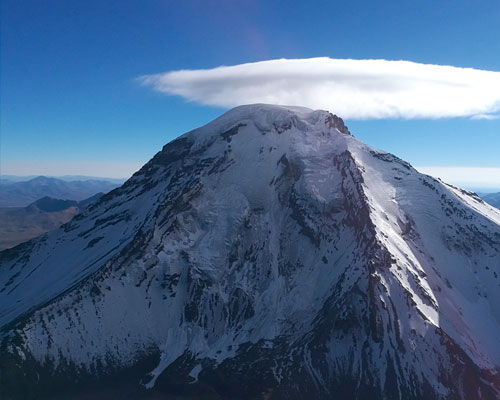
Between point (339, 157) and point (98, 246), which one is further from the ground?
point (339, 157)

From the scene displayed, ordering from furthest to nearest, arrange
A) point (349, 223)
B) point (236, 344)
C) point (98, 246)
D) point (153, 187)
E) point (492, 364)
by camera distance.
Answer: point (153, 187), point (98, 246), point (349, 223), point (236, 344), point (492, 364)

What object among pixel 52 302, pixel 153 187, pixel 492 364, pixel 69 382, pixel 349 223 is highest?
pixel 153 187

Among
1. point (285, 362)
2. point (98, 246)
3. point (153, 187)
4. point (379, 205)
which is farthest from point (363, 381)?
point (153, 187)

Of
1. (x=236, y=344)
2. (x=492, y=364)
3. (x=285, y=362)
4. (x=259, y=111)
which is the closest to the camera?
(x=492, y=364)

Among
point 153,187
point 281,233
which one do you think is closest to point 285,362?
point 281,233

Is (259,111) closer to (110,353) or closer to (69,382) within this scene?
(110,353)

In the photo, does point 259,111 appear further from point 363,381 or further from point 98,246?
point 363,381

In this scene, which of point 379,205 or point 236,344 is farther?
point 379,205
